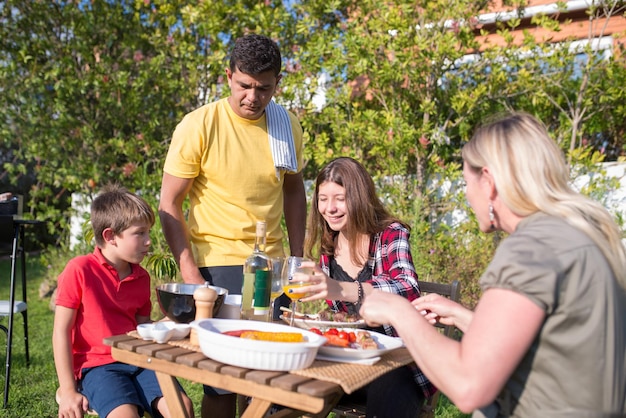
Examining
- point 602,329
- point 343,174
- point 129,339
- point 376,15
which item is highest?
point 376,15

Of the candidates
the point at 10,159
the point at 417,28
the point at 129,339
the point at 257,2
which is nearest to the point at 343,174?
the point at 129,339

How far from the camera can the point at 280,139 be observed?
311 centimetres

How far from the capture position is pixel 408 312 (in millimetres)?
1750

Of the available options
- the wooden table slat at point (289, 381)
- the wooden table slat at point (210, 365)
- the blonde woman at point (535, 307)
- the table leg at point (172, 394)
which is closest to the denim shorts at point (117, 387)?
the table leg at point (172, 394)

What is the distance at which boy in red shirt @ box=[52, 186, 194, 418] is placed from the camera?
2486 mm

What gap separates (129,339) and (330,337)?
26.2 inches

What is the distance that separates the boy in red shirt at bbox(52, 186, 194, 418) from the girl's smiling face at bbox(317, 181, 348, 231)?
821 millimetres

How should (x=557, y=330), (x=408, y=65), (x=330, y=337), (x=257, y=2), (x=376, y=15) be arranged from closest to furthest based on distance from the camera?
(x=557, y=330)
(x=330, y=337)
(x=408, y=65)
(x=376, y=15)
(x=257, y=2)

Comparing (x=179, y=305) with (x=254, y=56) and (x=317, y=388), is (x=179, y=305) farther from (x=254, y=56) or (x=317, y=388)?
(x=254, y=56)

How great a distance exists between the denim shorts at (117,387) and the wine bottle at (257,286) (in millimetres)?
569

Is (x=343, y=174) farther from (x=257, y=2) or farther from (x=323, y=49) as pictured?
(x=257, y=2)

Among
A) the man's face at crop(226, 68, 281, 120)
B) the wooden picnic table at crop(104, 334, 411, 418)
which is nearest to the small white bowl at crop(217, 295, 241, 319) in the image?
the wooden picnic table at crop(104, 334, 411, 418)

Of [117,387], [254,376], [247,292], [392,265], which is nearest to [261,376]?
[254,376]

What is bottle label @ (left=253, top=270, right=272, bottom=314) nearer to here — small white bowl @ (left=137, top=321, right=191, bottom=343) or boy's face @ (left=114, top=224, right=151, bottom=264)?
small white bowl @ (left=137, top=321, right=191, bottom=343)
